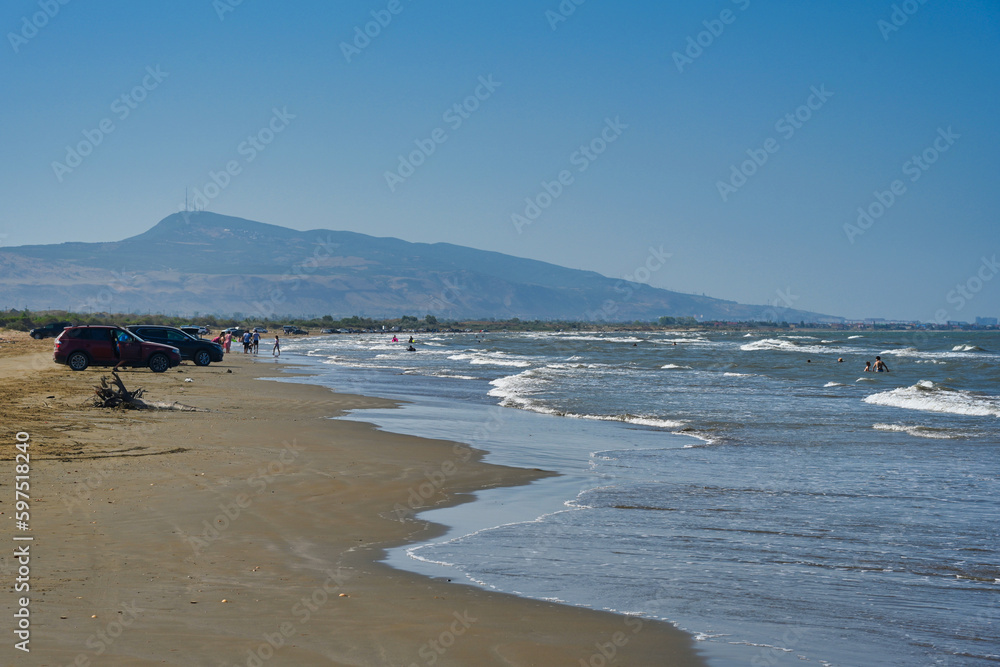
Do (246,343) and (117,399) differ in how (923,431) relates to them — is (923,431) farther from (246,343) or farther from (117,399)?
(246,343)

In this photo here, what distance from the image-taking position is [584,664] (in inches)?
209

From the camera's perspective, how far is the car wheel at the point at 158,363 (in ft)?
101

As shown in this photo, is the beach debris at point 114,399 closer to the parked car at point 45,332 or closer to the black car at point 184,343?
the black car at point 184,343

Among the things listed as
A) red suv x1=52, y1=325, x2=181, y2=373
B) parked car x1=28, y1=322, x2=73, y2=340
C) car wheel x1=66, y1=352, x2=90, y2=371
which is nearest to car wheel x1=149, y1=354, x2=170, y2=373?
A: red suv x1=52, y1=325, x2=181, y2=373

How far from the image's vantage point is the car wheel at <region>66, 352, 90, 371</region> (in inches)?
1144

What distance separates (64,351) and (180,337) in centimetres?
835

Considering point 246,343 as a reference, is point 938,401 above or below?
below

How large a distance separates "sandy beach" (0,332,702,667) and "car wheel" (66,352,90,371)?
625 inches

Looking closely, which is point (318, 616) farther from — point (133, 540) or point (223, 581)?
point (133, 540)

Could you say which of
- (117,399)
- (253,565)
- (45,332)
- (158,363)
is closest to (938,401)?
(117,399)

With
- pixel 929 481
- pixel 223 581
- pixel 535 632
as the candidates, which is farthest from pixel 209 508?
pixel 929 481

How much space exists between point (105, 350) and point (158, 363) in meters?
1.88

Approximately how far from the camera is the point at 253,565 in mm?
7125

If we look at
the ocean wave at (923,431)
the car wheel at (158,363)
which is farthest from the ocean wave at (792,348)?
the car wheel at (158,363)
